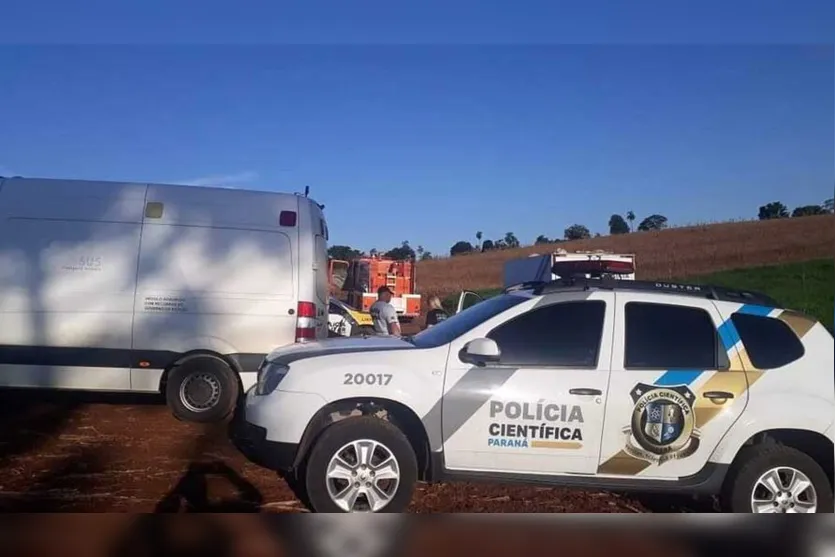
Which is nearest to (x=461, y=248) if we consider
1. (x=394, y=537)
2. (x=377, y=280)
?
(x=377, y=280)

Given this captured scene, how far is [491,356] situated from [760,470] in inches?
81.1

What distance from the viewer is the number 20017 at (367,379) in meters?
5.52

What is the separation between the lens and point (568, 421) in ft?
17.9

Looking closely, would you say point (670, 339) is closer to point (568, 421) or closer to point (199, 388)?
point (568, 421)

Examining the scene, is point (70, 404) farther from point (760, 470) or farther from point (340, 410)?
point (760, 470)

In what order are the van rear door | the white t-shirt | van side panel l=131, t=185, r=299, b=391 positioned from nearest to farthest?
1. van side panel l=131, t=185, r=299, b=391
2. the van rear door
3. the white t-shirt

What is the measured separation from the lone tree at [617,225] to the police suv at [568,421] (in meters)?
51.8

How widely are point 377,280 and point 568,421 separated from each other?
21.9m

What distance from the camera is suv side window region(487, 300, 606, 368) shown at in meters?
5.61

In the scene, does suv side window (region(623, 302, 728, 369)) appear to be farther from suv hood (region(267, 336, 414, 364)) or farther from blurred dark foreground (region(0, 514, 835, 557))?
suv hood (region(267, 336, 414, 364))

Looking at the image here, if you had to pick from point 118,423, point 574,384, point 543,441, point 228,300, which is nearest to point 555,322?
point 574,384

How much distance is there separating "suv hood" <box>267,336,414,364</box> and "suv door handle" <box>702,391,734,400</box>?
84.5 inches

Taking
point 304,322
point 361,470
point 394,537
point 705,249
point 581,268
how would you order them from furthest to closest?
1. point 705,249
2. point 581,268
3. point 304,322
4. point 361,470
5. point 394,537

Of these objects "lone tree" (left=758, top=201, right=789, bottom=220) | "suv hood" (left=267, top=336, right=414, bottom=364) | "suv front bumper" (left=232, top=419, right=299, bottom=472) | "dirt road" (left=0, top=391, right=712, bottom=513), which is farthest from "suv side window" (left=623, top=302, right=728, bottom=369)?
"lone tree" (left=758, top=201, right=789, bottom=220)
